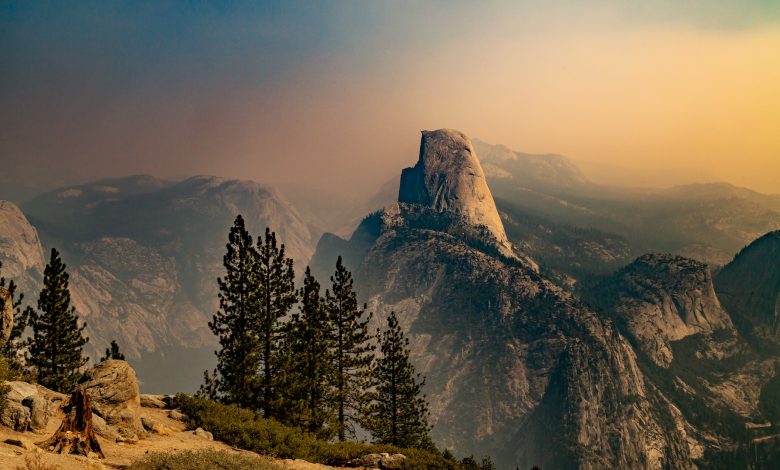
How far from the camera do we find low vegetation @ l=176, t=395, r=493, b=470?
100 feet

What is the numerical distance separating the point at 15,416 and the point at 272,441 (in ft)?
43.2

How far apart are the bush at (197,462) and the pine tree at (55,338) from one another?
4641cm

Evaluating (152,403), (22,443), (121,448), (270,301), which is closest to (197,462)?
(121,448)

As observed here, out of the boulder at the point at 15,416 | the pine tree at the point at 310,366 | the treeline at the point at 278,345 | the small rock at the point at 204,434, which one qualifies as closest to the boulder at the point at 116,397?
the boulder at the point at 15,416

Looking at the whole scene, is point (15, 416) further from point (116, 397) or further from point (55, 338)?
point (55, 338)

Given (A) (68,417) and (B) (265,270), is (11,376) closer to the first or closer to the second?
(A) (68,417)

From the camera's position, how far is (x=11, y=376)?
92.2 ft

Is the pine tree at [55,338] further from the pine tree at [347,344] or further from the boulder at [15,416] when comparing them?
the boulder at [15,416]

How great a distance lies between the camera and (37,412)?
79.7ft

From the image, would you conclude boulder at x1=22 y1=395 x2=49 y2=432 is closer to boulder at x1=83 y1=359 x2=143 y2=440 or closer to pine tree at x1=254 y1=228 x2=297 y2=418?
boulder at x1=83 y1=359 x2=143 y2=440

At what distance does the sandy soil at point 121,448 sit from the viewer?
742 inches

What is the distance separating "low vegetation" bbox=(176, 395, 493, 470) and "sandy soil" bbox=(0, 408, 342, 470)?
93cm

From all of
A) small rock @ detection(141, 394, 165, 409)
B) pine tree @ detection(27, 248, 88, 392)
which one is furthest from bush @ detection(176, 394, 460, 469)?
pine tree @ detection(27, 248, 88, 392)

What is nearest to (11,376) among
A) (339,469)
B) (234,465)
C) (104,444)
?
(104,444)
